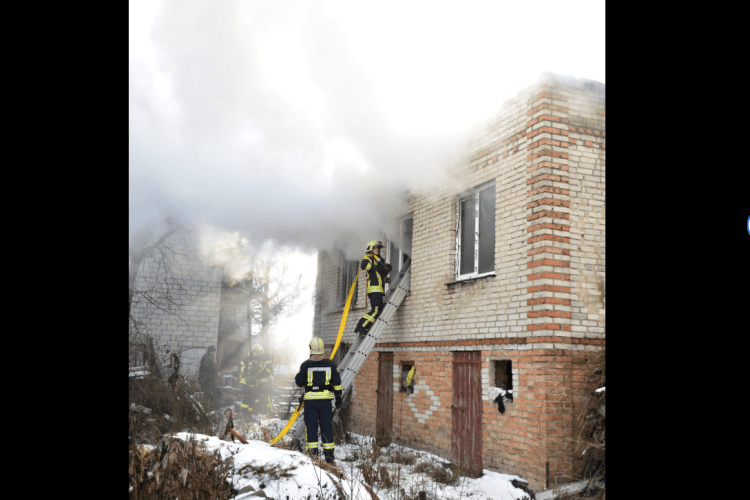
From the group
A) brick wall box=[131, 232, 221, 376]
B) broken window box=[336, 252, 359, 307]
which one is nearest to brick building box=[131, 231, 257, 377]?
brick wall box=[131, 232, 221, 376]

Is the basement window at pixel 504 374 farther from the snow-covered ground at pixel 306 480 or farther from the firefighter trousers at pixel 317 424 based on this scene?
the firefighter trousers at pixel 317 424

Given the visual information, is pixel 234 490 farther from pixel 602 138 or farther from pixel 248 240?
pixel 248 240

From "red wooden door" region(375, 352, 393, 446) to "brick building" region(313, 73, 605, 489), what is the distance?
2.06 ft

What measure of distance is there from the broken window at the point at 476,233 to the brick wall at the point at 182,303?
21.8 feet

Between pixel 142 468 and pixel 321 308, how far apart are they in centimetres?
797

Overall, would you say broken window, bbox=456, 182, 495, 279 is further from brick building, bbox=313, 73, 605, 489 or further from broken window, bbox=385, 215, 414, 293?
broken window, bbox=385, 215, 414, 293

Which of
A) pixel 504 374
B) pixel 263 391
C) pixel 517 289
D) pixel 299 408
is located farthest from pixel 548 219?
pixel 263 391

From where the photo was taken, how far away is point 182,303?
11.8 m

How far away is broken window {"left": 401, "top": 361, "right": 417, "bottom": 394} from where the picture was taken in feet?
28.1

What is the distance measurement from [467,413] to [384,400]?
2.55 metres

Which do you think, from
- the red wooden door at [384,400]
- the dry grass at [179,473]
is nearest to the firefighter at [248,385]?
the red wooden door at [384,400]

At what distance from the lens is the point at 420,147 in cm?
Result: 827
